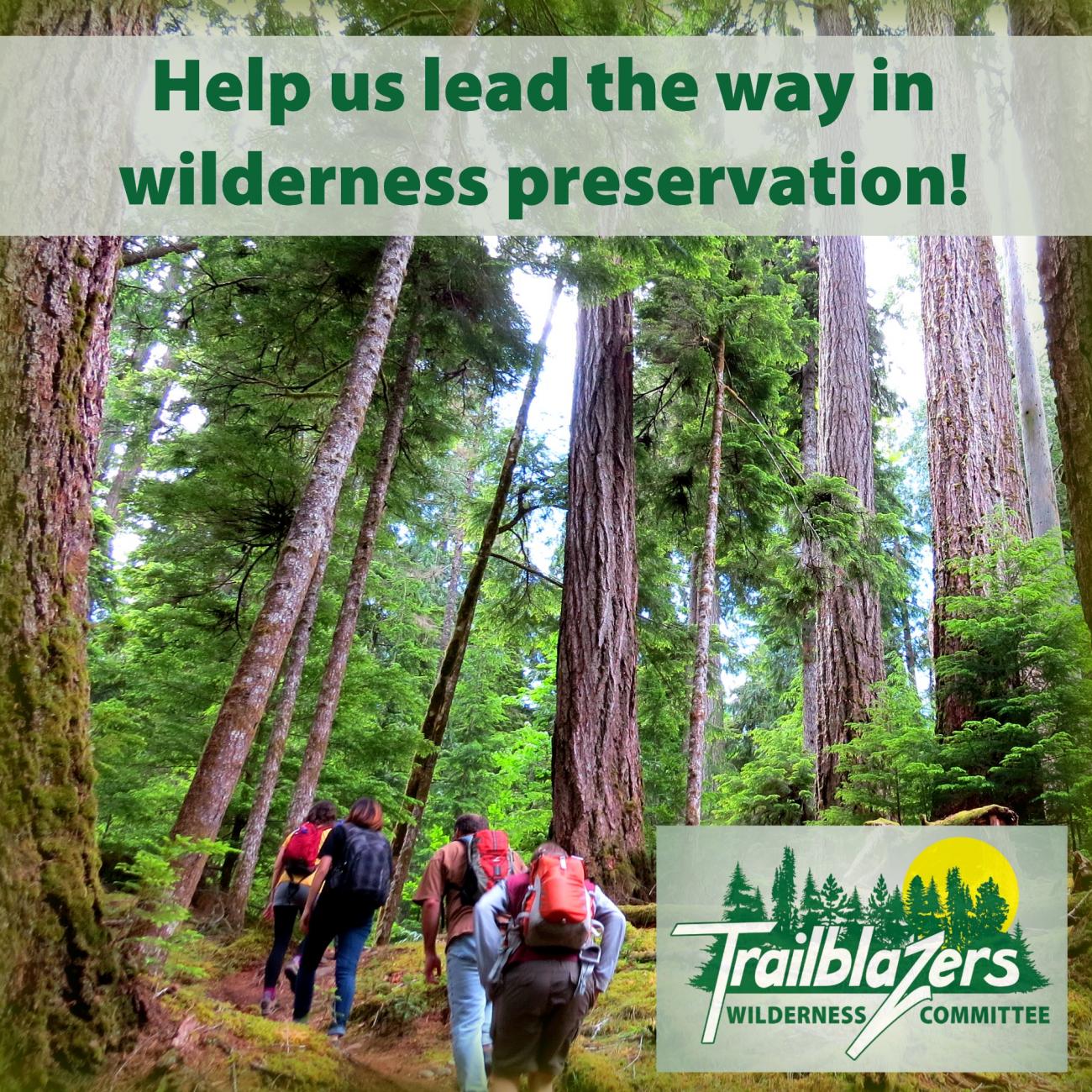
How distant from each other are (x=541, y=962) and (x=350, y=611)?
19.6 feet

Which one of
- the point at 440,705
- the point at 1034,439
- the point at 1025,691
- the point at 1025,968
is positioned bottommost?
the point at 1025,968

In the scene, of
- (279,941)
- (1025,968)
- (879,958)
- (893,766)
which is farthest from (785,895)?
(279,941)

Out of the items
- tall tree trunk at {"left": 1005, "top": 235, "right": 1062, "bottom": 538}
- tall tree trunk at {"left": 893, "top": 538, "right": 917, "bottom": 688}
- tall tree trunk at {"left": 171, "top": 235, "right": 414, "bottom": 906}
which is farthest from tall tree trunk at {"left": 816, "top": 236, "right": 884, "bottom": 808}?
tall tree trunk at {"left": 893, "top": 538, "right": 917, "bottom": 688}

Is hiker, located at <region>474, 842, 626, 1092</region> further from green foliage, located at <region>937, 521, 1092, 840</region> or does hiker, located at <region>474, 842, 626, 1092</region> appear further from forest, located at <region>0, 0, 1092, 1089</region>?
green foliage, located at <region>937, 521, 1092, 840</region>

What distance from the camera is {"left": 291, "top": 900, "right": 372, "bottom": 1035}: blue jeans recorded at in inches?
181

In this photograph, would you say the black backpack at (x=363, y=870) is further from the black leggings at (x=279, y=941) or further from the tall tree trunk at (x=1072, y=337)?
the tall tree trunk at (x=1072, y=337)

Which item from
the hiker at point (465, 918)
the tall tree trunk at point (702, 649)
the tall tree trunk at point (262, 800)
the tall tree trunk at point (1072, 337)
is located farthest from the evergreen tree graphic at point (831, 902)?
the tall tree trunk at point (262, 800)

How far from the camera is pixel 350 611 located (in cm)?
866

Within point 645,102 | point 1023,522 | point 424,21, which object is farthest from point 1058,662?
point 424,21

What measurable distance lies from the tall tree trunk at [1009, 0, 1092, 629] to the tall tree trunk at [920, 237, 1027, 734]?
370 cm

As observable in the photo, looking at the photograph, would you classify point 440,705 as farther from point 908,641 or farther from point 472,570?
point 908,641

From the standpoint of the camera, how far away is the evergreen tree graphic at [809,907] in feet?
13.1

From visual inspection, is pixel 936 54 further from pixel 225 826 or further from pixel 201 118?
pixel 225 826

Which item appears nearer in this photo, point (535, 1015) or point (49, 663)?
point (49, 663)
